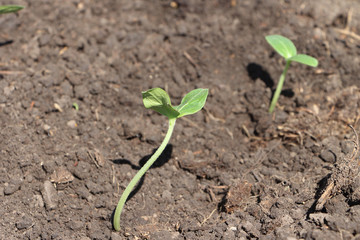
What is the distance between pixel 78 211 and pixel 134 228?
335 millimetres

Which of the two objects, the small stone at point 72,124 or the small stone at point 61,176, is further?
the small stone at point 72,124

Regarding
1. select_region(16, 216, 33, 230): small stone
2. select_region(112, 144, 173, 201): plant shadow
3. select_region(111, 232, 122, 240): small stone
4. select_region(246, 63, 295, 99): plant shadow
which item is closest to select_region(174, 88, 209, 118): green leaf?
select_region(112, 144, 173, 201): plant shadow

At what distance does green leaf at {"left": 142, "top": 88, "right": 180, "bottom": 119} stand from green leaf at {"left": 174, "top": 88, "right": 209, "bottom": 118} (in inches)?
2.0

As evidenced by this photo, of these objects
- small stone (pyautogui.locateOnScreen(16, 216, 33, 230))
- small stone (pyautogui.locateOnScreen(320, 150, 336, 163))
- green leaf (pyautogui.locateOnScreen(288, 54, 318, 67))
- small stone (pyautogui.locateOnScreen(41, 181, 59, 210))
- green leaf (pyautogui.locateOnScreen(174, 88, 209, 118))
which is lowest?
small stone (pyautogui.locateOnScreen(16, 216, 33, 230))

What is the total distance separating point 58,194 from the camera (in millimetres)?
2342

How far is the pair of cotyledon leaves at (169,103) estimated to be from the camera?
1974mm

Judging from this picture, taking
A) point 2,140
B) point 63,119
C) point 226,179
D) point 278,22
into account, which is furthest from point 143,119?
point 278,22

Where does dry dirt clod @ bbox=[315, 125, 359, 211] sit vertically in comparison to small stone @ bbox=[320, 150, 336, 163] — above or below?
above

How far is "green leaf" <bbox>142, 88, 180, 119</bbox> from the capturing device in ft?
6.45

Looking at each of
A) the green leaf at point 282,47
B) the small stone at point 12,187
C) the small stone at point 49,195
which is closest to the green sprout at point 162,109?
the small stone at point 49,195

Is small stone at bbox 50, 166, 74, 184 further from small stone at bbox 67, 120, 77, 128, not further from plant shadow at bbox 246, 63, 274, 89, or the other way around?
plant shadow at bbox 246, 63, 274, 89

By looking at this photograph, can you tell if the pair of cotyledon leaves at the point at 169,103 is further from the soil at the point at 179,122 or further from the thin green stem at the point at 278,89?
the thin green stem at the point at 278,89

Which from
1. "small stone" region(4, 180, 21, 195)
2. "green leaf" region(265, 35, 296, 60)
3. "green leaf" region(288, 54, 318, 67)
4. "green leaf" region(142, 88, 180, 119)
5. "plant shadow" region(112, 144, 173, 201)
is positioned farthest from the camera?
"green leaf" region(265, 35, 296, 60)

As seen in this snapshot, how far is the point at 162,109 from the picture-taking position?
207cm
